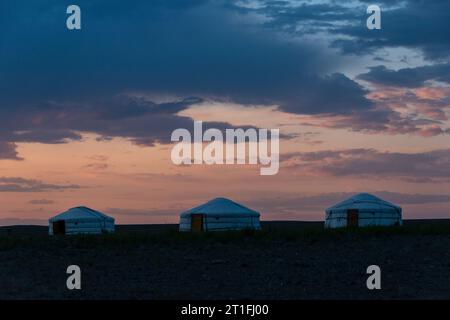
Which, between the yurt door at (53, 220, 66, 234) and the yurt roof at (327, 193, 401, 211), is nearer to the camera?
the yurt roof at (327, 193, 401, 211)

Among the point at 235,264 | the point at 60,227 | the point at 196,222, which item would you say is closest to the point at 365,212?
the point at 196,222

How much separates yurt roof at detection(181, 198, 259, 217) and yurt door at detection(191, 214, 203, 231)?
0.22 m

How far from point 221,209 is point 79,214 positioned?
903 cm

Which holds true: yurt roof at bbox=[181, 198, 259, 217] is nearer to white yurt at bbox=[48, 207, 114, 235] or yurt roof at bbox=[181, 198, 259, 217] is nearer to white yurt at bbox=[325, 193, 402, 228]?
white yurt at bbox=[325, 193, 402, 228]

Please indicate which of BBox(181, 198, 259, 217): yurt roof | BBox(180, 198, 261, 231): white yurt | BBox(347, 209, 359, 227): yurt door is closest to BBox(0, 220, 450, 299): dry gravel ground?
BBox(347, 209, 359, 227): yurt door

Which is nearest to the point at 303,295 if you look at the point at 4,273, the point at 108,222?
the point at 4,273

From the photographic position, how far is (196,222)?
151 ft

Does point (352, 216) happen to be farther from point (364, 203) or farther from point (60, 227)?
point (60, 227)

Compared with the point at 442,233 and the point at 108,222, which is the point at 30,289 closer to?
the point at 442,233

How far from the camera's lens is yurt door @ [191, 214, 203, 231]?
45750mm

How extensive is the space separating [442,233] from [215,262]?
9793 millimetres
